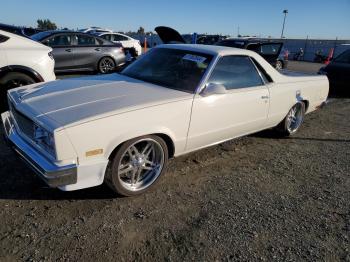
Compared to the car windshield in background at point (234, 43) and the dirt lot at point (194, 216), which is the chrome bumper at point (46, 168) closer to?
the dirt lot at point (194, 216)

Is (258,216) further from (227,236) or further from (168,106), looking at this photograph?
(168,106)

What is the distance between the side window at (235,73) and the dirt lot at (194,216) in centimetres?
106

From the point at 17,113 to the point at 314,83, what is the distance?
474cm

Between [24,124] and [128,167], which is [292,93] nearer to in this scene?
[128,167]

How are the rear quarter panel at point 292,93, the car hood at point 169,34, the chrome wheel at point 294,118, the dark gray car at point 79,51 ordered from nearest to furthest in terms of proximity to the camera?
the rear quarter panel at point 292,93
the chrome wheel at point 294,118
the car hood at point 169,34
the dark gray car at point 79,51

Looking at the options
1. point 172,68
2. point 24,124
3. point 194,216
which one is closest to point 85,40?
point 172,68

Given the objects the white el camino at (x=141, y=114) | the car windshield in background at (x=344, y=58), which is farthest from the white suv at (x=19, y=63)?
the car windshield in background at (x=344, y=58)

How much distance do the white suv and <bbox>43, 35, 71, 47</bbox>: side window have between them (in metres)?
4.07

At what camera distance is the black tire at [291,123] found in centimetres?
525

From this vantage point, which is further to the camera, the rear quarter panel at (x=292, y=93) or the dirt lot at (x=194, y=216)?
the rear quarter panel at (x=292, y=93)

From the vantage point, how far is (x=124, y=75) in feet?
14.0

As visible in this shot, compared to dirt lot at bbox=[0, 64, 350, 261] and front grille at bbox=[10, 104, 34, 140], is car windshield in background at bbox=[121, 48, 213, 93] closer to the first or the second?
dirt lot at bbox=[0, 64, 350, 261]

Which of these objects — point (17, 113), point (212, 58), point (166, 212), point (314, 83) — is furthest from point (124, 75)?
point (314, 83)

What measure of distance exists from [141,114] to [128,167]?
58 centimetres
